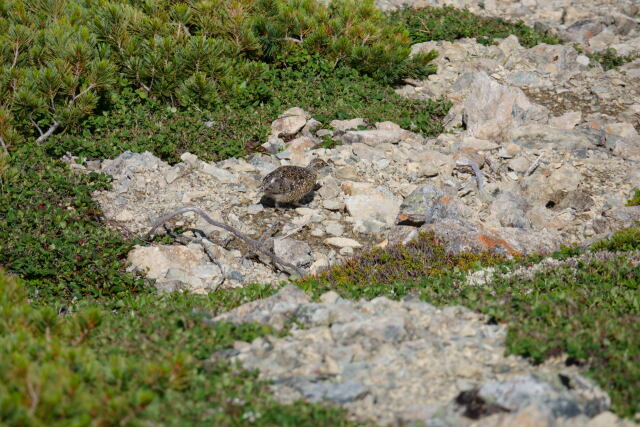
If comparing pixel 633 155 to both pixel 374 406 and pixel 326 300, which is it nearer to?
pixel 326 300

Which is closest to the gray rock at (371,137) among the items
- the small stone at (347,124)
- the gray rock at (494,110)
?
the small stone at (347,124)

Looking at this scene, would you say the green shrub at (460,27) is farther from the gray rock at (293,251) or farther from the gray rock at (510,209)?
the gray rock at (293,251)

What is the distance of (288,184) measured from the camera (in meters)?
10.0

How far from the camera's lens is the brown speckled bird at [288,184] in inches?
395

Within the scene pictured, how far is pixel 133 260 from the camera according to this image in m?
9.05

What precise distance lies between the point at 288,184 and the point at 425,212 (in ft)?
6.54

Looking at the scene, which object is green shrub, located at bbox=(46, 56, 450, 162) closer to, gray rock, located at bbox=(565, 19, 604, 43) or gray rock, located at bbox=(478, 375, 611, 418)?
gray rock, located at bbox=(565, 19, 604, 43)

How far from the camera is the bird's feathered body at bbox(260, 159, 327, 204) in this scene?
10.0 metres

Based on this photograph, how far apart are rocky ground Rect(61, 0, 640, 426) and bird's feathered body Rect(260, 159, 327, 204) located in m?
0.38

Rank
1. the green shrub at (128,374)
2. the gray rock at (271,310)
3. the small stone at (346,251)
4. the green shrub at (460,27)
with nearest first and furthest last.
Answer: the green shrub at (128,374) < the gray rock at (271,310) < the small stone at (346,251) < the green shrub at (460,27)

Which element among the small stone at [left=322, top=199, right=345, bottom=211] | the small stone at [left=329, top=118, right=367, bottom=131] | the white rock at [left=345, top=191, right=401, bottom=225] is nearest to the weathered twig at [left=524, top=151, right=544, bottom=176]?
Answer: the white rock at [left=345, top=191, right=401, bottom=225]

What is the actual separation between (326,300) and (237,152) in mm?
5453

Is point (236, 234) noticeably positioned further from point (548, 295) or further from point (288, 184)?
point (548, 295)

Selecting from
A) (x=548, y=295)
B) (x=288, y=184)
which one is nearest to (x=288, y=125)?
(x=288, y=184)
